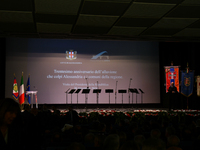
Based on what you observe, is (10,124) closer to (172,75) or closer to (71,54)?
(71,54)

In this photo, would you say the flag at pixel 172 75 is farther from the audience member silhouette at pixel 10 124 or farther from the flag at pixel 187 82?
the audience member silhouette at pixel 10 124

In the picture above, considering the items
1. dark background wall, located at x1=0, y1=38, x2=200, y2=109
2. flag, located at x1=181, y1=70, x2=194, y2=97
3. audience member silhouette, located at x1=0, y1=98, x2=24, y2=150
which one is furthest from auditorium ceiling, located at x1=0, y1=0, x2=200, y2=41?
audience member silhouette, located at x1=0, y1=98, x2=24, y2=150

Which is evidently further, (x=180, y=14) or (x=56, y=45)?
(x=56, y=45)

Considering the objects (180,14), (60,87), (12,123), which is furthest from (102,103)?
(12,123)

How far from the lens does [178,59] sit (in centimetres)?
1259

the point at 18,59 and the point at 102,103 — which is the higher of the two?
the point at 18,59

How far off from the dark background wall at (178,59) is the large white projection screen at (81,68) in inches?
11.1

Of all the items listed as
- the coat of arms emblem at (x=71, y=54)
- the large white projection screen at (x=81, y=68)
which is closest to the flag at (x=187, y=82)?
the large white projection screen at (x=81, y=68)

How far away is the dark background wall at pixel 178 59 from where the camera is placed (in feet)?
39.3

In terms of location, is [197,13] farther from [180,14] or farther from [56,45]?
[56,45]

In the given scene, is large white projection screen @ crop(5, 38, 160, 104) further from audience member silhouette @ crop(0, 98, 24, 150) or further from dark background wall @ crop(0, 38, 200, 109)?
audience member silhouette @ crop(0, 98, 24, 150)

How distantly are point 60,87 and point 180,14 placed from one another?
25.7 ft

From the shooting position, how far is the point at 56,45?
12.6 metres

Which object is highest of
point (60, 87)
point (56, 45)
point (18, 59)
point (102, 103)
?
point (56, 45)
